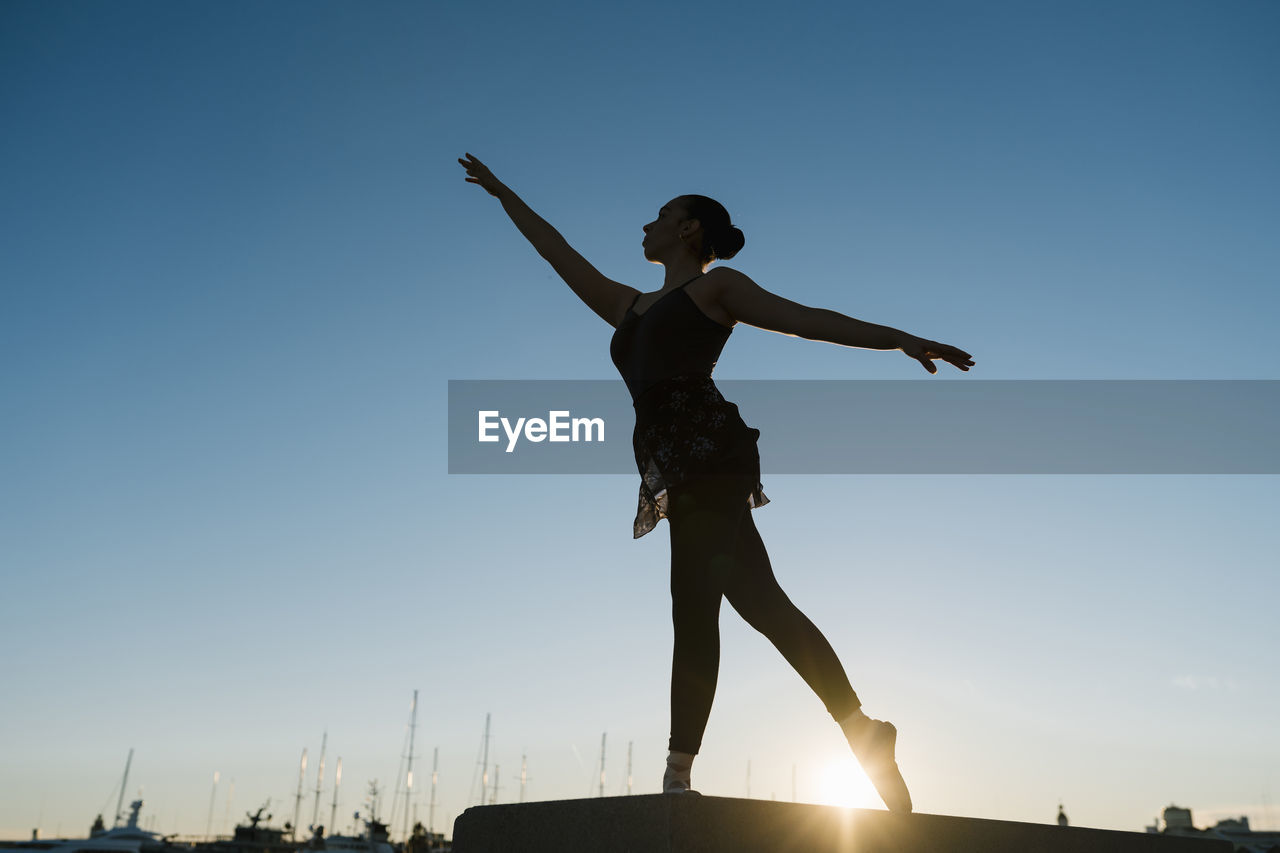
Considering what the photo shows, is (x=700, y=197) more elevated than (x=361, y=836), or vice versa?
(x=700, y=197)

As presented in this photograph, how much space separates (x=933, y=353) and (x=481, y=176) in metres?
2.75

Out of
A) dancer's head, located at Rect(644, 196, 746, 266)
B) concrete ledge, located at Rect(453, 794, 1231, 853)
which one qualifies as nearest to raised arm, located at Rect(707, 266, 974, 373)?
dancer's head, located at Rect(644, 196, 746, 266)

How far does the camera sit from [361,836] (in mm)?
80625

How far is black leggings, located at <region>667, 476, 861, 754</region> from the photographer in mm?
3900

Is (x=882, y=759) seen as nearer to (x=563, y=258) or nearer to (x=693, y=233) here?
(x=693, y=233)

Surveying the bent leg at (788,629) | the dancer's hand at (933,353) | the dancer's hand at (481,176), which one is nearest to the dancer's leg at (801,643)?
the bent leg at (788,629)

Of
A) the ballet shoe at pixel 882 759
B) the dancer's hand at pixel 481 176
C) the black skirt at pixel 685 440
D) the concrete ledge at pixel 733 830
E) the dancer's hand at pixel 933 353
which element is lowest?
the concrete ledge at pixel 733 830

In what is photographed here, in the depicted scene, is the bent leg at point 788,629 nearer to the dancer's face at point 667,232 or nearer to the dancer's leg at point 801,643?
the dancer's leg at point 801,643

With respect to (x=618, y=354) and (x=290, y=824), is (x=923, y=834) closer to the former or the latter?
(x=618, y=354)

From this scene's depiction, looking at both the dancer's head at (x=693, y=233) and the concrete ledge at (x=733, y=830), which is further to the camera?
the dancer's head at (x=693, y=233)

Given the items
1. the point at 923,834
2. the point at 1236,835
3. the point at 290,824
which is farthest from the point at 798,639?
the point at 290,824

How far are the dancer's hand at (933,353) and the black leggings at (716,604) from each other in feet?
2.80

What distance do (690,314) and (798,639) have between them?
4.78ft

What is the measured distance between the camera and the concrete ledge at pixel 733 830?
3205 mm
